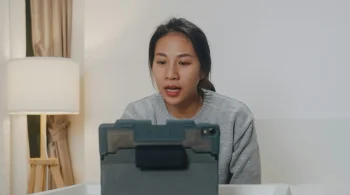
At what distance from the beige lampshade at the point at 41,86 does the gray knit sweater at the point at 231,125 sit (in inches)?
13.9

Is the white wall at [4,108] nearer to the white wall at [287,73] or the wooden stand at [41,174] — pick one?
the wooden stand at [41,174]

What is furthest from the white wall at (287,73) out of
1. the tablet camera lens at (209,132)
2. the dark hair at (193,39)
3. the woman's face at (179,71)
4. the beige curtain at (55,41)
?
the tablet camera lens at (209,132)

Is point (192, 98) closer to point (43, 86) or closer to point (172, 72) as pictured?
point (172, 72)

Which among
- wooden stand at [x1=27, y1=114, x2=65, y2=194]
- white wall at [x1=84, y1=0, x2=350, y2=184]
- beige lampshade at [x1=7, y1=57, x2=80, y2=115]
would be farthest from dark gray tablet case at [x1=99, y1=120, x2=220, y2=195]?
wooden stand at [x1=27, y1=114, x2=65, y2=194]

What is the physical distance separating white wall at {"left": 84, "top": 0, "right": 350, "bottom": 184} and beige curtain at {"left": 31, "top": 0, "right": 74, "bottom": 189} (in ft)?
1.73

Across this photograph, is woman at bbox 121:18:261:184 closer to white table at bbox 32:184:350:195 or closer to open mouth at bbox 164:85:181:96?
open mouth at bbox 164:85:181:96

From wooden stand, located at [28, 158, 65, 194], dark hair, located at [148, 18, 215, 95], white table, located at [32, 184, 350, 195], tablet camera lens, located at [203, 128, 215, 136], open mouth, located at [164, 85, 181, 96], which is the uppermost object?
dark hair, located at [148, 18, 215, 95]

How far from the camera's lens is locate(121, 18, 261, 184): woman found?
1804mm

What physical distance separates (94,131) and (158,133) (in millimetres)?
1657

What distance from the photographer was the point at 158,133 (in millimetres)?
609

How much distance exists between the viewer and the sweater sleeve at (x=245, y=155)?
1.72 metres

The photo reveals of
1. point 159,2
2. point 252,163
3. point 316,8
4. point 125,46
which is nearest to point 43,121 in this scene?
point 125,46

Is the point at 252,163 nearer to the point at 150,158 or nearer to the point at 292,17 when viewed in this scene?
the point at 292,17

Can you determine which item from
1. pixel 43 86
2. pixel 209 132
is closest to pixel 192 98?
pixel 43 86
